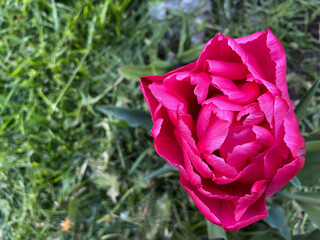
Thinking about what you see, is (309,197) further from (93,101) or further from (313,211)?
(93,101)

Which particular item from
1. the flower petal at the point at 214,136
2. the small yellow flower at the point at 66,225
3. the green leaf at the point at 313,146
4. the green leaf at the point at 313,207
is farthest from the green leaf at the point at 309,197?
the small yellow flower at the point at 66,225

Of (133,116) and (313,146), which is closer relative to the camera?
(313,146)

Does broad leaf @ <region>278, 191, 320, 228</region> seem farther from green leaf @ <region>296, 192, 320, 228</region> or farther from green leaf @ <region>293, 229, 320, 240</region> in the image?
green leaf @ <region>293, 229, 320, 240</region>

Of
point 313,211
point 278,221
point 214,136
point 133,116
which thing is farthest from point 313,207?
point 133,116

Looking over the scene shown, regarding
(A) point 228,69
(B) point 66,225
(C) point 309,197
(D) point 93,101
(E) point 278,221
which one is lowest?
(B) point 66,225

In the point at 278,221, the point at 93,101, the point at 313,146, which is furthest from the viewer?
the point at 93,101

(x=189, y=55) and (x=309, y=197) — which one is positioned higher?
(x=189, y=55)

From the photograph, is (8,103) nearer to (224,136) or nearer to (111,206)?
(111,206)

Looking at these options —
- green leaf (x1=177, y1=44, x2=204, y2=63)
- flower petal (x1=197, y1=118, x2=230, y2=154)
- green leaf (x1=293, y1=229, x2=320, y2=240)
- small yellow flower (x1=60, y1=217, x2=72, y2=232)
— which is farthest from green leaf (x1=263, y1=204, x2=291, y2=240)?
small yellow flower (x1=60, y1=217, x2=72, y2=232)
